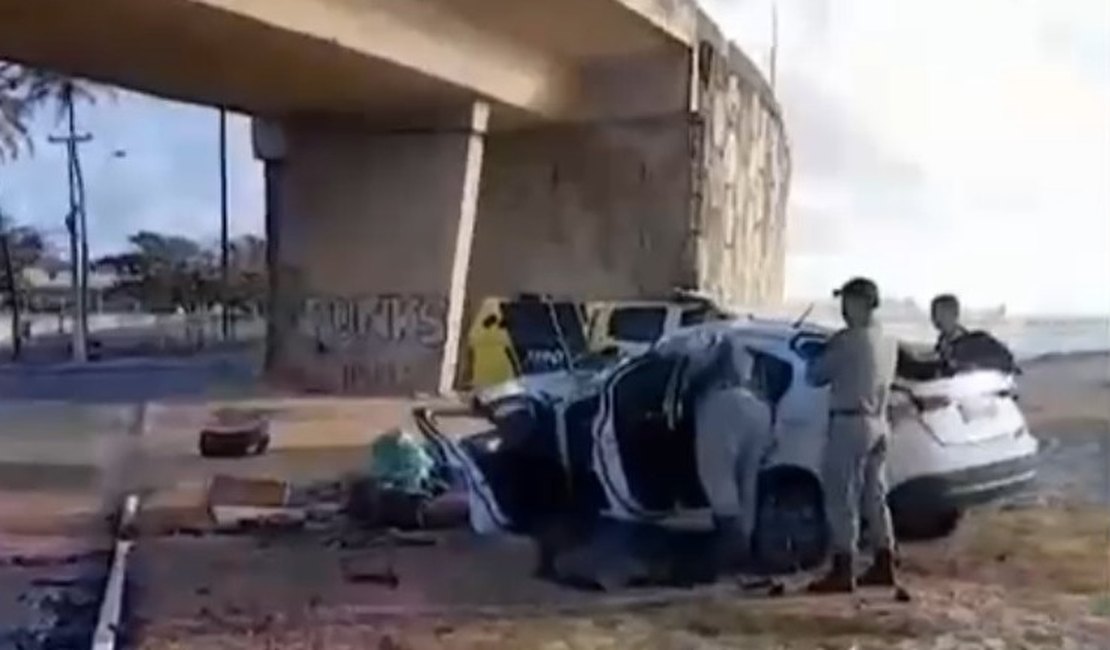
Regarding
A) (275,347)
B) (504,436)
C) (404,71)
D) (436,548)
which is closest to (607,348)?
(504,436)

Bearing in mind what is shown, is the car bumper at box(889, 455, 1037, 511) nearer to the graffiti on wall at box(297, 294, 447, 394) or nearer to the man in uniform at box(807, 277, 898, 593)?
the man in uniform at box(807, 277, 898, 593)

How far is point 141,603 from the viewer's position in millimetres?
7156

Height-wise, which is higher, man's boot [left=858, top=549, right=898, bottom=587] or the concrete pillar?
the concrete pillar

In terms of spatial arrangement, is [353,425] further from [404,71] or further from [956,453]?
[956,453]

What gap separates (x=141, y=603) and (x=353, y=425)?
5704mm

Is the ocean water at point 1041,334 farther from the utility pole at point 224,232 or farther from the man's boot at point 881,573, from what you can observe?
the utility pole at point 224,232

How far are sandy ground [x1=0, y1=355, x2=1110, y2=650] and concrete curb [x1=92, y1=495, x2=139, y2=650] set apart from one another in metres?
0.09

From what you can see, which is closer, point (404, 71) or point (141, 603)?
point (141, 603)

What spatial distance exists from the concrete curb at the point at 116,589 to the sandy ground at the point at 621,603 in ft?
0.30

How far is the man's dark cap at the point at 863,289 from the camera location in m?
7.58

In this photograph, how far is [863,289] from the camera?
7625mm

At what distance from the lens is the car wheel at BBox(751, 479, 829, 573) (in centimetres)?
773

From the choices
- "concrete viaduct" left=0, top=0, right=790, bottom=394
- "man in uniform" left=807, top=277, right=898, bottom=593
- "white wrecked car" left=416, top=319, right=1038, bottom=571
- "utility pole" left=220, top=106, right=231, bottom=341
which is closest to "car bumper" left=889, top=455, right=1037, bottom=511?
"white wrecked car" left=416, top=319, right=1038, bottom=571

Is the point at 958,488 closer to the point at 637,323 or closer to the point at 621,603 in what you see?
the point at 621,603
